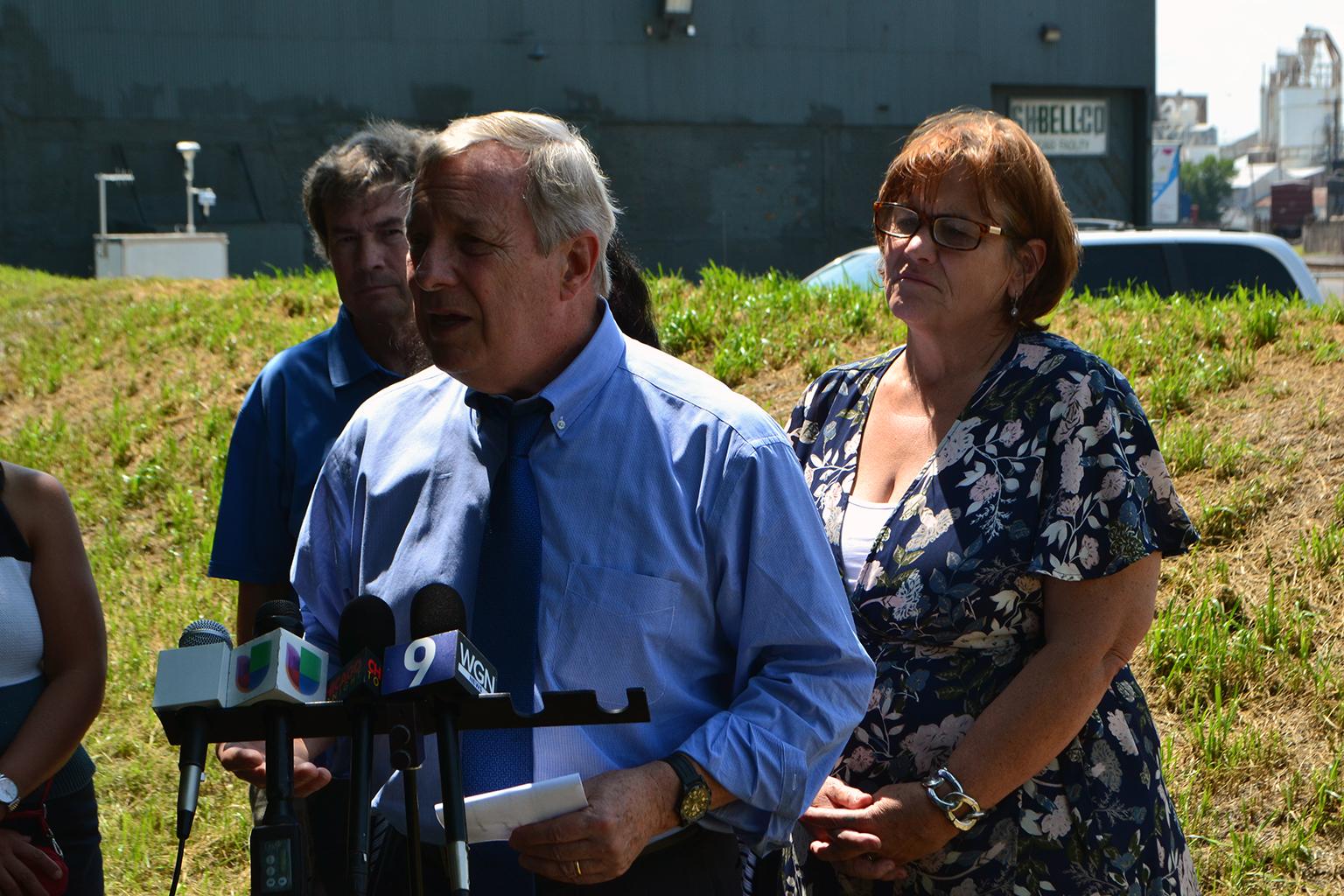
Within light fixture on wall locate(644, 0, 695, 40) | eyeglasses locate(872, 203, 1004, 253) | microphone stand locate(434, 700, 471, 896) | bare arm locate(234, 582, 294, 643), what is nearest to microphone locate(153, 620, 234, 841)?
microphone stand locate(434, 700, 471, 896)

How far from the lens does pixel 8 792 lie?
3197 mm

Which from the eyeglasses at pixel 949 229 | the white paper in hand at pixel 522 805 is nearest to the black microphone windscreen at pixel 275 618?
the white paper in hand at pixel 522 805

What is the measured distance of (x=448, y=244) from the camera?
239 cm

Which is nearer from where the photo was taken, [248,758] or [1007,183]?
[248,758]

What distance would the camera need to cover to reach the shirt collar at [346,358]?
141 inches

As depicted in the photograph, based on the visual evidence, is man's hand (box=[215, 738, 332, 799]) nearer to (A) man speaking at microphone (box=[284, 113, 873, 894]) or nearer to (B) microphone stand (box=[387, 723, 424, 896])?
(A) man speaking at microphone (box=[284, 113, 873, 894])

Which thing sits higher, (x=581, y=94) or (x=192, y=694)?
(x=581, y=94)

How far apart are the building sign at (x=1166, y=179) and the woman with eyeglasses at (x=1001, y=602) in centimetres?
3637

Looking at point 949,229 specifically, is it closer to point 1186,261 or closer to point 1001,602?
point 1001,602

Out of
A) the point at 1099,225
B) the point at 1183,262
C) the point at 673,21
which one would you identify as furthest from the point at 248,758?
the point at 673,21

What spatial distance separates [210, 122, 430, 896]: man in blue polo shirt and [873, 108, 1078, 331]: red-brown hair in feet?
4.16

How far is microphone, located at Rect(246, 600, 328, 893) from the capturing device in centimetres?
172

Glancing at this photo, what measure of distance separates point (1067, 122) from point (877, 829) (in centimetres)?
2797

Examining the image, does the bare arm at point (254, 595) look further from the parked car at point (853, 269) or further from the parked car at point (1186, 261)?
the parked car at point (1186, 261)
